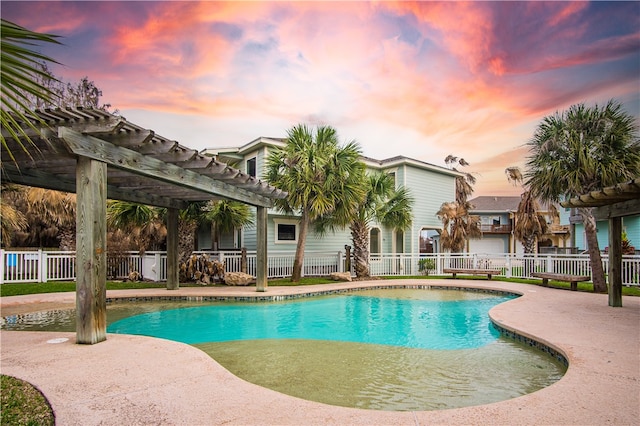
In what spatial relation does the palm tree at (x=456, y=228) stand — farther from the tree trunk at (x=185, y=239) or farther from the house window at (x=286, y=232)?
the tree trunk at (x=185, y=239)

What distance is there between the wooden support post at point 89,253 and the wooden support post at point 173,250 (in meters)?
6.85

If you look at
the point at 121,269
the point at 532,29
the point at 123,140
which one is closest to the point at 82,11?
the point at 123,140

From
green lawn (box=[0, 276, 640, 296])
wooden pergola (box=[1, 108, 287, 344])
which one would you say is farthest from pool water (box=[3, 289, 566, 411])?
green lawn (box=[0, 276, 640, 296])

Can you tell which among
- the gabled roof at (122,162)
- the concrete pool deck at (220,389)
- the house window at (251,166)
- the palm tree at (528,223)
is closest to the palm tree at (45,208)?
the gabled roof at (122,162)

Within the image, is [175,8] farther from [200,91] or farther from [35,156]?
[35,156]

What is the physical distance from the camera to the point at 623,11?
36.3 feet

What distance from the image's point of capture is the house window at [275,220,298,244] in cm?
1792

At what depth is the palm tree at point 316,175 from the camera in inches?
561

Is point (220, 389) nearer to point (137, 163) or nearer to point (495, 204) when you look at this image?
point (137, 163)

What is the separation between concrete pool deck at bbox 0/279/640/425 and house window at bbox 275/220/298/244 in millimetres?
11884

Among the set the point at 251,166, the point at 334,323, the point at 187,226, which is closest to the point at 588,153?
the point at 334,323

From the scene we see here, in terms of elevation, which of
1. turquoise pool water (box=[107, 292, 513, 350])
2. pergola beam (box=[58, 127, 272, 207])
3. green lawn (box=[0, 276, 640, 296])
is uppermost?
pergola beam (box=[58, 127, 272, 207])

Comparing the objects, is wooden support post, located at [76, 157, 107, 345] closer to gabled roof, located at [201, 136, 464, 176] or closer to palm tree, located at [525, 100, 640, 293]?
gabled roof, located at [201, 136, 464, 176]

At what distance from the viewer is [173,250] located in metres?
12.7
